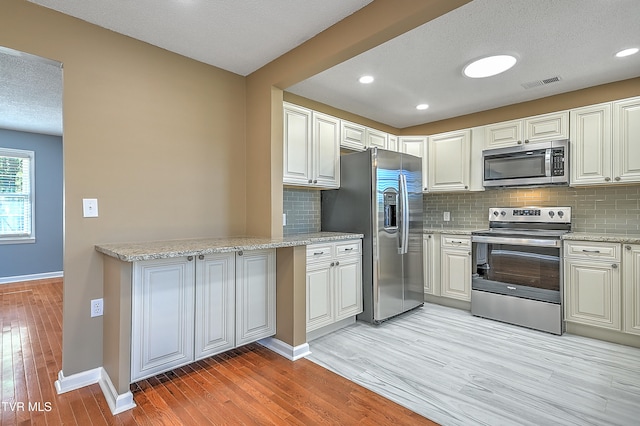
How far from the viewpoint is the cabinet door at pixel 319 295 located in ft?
9.42

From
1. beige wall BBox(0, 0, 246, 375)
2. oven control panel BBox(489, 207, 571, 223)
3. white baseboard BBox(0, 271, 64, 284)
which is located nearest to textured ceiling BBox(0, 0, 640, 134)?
beige wall BBox(0, 0, 246, 375)

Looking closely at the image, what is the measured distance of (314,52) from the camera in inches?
97.8

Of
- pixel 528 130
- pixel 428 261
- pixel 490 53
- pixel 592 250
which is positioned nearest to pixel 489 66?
pixel 490 53

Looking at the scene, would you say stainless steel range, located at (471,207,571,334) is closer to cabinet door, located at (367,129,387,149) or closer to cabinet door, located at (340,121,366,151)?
cabinet door, located at (367,129,387,149)

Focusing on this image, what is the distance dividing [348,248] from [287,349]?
1.11m

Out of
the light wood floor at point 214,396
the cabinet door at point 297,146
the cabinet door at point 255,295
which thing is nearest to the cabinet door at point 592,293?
the light wood floor at point 214,396

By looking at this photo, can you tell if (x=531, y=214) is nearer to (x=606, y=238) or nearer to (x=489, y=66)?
(x=606, y=238)

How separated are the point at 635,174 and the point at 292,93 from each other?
133 inches

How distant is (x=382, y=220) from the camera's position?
3.40 m

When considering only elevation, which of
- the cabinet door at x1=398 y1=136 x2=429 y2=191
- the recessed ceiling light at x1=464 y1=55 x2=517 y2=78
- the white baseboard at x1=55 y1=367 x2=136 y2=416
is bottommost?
the white baseboard at x1=55 y1=367 x2=136 y2=416

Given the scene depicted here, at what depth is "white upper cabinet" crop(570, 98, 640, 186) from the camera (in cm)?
300

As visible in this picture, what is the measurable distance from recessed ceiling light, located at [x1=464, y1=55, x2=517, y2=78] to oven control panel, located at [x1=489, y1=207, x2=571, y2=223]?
1655 mm

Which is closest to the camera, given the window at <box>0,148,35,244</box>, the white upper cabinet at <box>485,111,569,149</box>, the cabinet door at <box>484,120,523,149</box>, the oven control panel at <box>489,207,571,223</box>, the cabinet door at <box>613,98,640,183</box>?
the cabinet door at <box>613,98,640,183</box>

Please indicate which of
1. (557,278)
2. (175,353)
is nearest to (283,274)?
(175,353)
